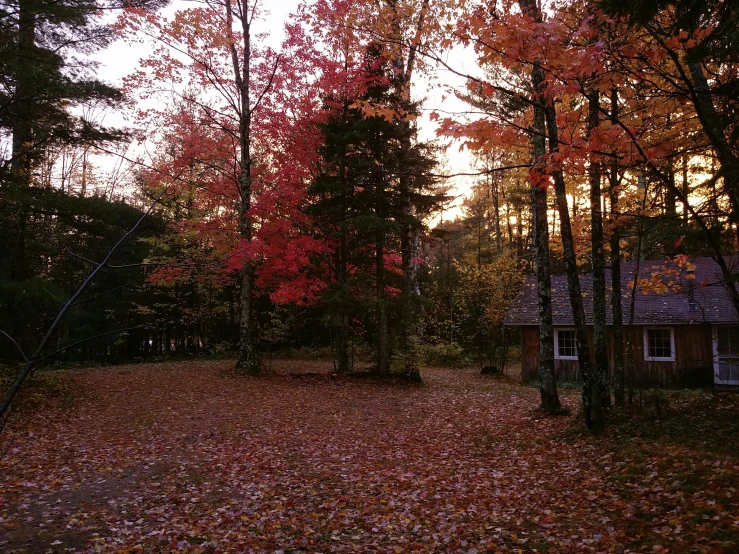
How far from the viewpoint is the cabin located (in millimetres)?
16250

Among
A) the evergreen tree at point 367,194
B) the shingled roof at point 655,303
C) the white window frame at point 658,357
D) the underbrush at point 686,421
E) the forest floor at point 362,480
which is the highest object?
the evergreen tree at point 367,194

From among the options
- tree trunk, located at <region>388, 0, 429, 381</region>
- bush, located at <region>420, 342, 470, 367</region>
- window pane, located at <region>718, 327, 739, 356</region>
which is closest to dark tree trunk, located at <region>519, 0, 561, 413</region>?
tree trunk, located at <region>388, 0, 429, 381</region>

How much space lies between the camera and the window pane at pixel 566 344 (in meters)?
18.8

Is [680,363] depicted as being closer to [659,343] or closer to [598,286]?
[659,343]

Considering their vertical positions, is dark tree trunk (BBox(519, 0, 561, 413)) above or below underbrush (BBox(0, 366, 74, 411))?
above

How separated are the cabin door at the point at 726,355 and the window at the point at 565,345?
4.65 metres

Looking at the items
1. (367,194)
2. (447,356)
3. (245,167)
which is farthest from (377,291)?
(447,356)

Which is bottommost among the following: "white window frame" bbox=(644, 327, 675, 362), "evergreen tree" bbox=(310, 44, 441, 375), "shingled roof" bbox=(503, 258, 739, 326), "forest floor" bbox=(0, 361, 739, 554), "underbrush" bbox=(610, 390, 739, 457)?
"forest floor" bbox=(0, 361, 739, 554)

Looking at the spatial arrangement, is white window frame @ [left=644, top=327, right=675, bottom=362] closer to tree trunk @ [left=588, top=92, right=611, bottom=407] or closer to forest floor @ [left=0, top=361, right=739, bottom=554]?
forest floor @ [left=0, top=361, right=739, bottom=554]

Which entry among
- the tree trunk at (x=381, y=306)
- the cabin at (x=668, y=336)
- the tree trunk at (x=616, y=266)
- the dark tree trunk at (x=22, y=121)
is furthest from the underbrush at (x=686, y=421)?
the dark tree trunk at (x=22, y=121)

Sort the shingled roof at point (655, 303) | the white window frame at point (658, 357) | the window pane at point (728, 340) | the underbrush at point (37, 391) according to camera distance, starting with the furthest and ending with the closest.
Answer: the white window frame at point (658, 357)
the shingled roof at point (655, 303)
the window pane at point (728, 340)
the underbrush at point (37, 391)

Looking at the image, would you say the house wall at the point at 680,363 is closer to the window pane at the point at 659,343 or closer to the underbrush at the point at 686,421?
the window pane at the point at 659,343

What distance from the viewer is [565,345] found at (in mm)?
18938

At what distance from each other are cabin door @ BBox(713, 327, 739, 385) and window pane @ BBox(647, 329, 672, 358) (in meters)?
1.41
